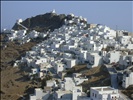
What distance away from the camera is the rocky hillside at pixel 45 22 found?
217 ft

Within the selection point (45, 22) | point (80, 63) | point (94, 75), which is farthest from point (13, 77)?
point (45, 22)

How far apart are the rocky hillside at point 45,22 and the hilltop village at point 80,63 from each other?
373 inches

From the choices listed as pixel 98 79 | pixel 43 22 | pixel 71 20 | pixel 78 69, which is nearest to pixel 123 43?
pixel 78 69

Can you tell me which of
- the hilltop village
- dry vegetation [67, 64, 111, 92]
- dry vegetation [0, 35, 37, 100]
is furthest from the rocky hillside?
dry vegetation [67, 64, 111, 92]

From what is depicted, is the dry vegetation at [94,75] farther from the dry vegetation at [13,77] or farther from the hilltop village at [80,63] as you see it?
the dry vegetation at [13,77]

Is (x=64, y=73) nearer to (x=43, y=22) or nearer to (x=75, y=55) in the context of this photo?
(x=75, y=55)

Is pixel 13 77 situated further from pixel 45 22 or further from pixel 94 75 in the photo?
pixel 45 22

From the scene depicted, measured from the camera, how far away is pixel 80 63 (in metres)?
36.2

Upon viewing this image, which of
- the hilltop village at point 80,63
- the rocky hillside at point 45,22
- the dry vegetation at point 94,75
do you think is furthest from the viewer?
the rocky hillside at point 45,22

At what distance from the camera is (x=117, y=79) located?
28.5 metres

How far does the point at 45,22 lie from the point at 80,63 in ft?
117

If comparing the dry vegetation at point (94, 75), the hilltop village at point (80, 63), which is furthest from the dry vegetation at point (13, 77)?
the dry vegetation at point (94, 75)

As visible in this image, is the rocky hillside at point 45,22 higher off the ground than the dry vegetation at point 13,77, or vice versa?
the rocky hillside at point 45,22

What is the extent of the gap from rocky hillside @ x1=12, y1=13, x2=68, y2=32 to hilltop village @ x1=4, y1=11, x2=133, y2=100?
373 inches
